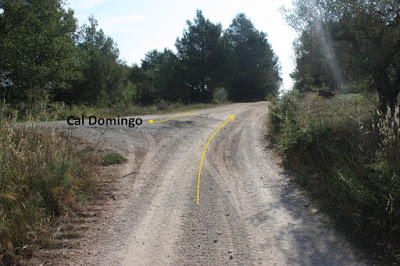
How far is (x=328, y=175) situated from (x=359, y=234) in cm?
207

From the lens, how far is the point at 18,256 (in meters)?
3.58

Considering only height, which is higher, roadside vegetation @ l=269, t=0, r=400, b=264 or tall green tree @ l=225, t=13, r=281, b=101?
tall green tree @ l=225, t=13, r=281, b=101

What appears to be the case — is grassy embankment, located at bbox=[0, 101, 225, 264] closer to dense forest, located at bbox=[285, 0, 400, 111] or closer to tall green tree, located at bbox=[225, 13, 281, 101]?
dense forest, located at bbox=[285, 0, 400, 111]

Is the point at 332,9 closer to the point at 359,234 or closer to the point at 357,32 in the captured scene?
the point at 357,32

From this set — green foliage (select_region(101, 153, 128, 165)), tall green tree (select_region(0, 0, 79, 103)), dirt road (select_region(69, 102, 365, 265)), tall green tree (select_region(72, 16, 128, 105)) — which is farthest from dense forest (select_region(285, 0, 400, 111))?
tall green tree (select_region(72, 16, 128, 105))

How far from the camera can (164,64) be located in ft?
128

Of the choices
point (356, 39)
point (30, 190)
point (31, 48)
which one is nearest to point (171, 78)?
point (31, 48)

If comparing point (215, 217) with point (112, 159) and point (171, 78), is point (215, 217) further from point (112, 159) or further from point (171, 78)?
point (171, 78)

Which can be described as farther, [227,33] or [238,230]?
[227,33]

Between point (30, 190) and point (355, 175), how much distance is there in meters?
5.32

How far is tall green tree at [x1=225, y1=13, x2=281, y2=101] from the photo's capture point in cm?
3906

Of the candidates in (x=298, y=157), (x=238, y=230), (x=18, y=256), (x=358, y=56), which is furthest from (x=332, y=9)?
(x=18, y=256)

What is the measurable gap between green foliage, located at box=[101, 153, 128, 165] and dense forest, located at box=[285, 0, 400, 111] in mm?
7037

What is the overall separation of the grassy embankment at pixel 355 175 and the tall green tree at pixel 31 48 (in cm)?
1733
